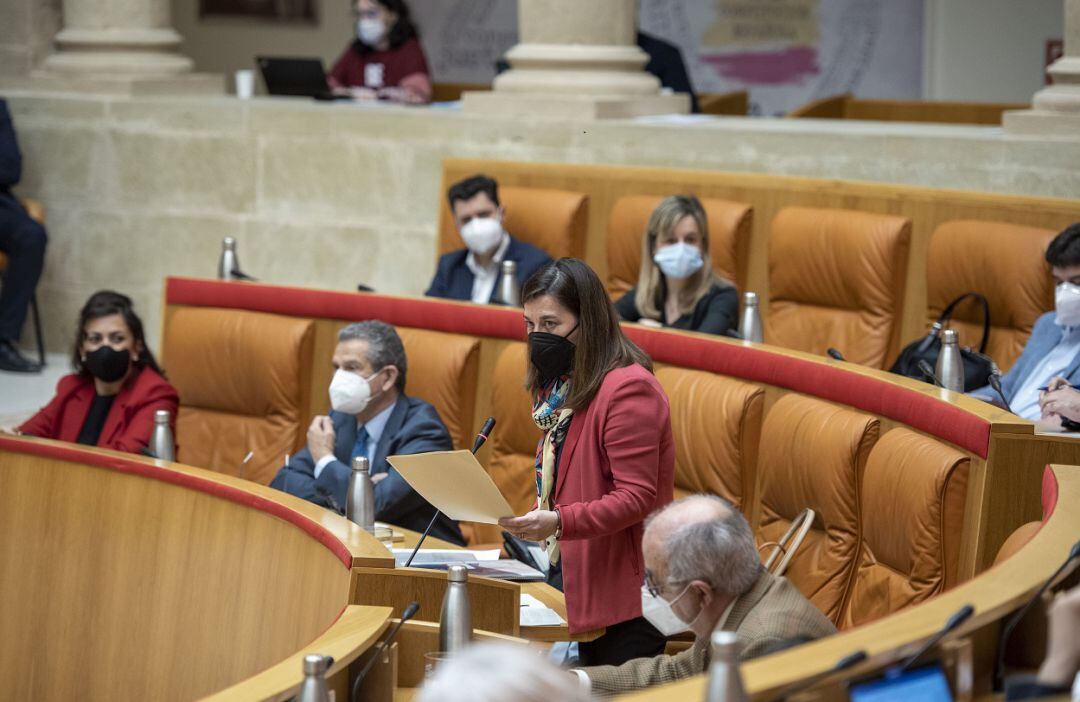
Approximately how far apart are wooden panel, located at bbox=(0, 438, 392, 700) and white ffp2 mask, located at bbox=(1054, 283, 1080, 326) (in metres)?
2.05

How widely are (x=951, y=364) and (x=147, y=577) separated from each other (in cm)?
209

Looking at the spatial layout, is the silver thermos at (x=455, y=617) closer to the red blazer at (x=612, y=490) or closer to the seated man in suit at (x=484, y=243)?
the red blazer at (x=612, y=490)

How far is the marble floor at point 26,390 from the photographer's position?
6.45m

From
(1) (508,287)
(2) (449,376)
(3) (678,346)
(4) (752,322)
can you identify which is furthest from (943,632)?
(1) (508,287)

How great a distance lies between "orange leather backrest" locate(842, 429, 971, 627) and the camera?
337 cm

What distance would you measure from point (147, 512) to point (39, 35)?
15.4ft

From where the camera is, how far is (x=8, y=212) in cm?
729

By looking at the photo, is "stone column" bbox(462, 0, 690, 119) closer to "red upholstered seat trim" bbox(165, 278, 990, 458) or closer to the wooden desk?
"red upholstered seat trim" bbox(165, 278, 990, 458)

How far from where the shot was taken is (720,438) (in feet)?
13.7

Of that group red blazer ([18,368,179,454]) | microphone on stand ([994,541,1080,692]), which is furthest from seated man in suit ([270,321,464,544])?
microphone on stand ([994,541,1080,692])

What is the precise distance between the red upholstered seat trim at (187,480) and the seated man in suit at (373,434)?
1.52ft

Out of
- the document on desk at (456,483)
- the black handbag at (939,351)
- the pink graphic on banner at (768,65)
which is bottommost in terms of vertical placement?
the document on desk at (456,483)

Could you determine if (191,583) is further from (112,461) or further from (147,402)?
(147,402)

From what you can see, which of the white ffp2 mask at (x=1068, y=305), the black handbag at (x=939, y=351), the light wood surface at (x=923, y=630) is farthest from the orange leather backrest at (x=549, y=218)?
the light wood surface at (x=923, y=630)
